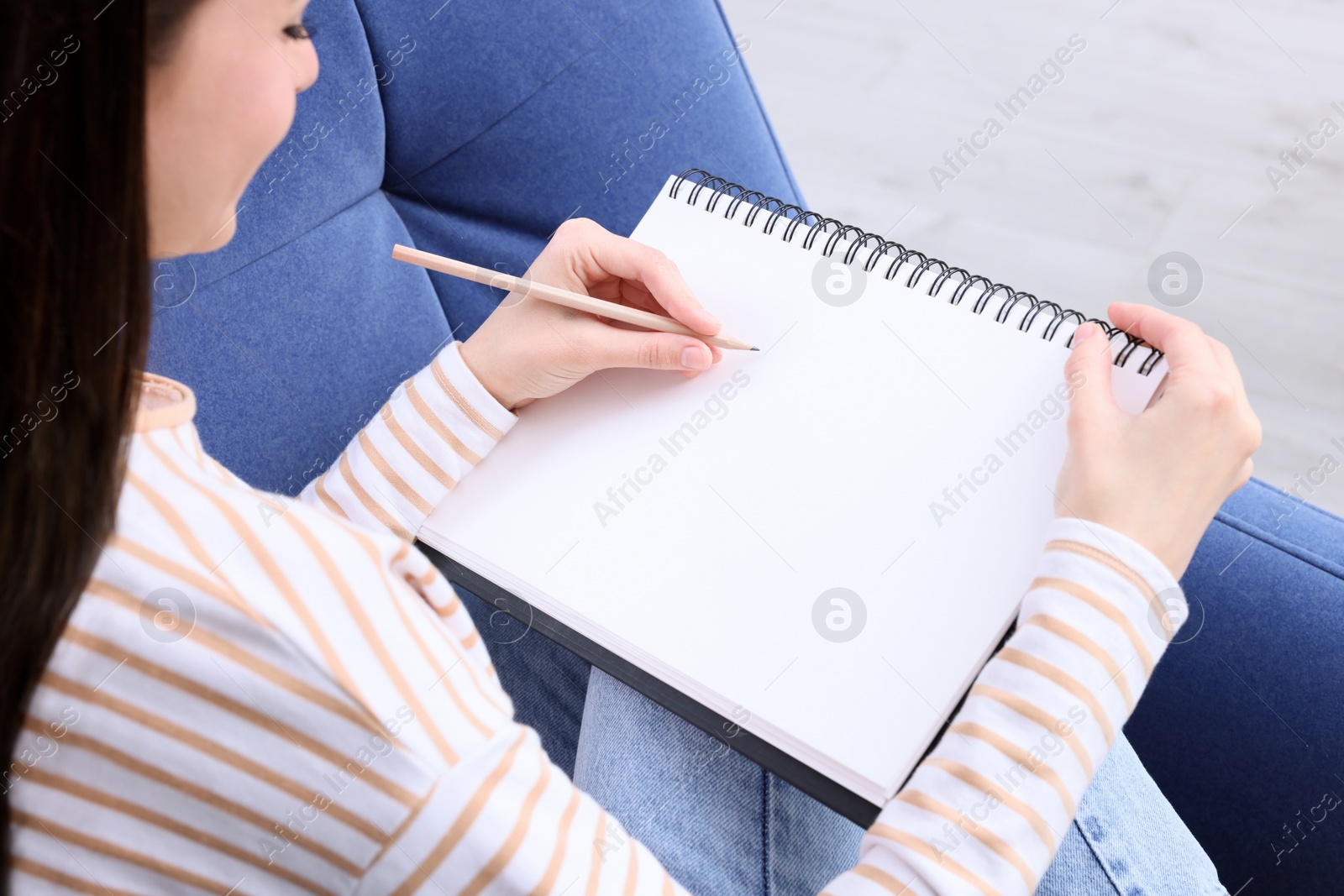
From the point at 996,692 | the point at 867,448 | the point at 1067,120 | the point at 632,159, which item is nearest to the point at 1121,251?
the point at 1067,120

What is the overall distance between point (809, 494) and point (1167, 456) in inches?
8.0

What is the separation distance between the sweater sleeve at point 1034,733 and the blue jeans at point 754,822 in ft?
0.31

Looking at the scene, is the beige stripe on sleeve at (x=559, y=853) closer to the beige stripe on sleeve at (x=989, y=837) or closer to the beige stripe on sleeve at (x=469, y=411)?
the beige stripe on sleeve at (x=989, y=837)

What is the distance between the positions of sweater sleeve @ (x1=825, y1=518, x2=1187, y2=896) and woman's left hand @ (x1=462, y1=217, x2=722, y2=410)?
0.27 meters

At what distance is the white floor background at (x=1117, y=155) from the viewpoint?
4.35 feet

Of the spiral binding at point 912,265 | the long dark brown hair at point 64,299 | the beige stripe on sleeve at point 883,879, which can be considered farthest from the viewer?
the spiral binding at point 912,265

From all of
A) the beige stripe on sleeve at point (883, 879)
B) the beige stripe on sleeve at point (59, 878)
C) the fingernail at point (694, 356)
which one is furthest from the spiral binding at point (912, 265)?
the beige stripe on sleeve at point (59, 878)

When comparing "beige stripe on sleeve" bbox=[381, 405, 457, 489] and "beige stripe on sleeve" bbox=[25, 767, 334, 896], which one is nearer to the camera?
"beige stripe on sleeve" bbox=[25, 767, 334, 896]

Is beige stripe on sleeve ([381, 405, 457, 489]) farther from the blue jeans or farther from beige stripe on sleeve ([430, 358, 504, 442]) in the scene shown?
the blue jeans

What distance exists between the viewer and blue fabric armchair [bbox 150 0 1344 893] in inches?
27.5

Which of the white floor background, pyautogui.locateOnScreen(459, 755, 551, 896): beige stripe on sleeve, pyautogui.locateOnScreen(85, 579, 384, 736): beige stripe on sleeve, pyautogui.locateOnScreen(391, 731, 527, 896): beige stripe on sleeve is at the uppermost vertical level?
pyautogui.locateOnScreen(85, 579, 384, 736): beige stripe on sleeve

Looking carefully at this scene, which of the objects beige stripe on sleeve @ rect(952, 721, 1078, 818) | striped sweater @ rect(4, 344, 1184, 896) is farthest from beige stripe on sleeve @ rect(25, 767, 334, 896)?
beige stripe on sleeve @ rect(952, 721, 1078, 818)

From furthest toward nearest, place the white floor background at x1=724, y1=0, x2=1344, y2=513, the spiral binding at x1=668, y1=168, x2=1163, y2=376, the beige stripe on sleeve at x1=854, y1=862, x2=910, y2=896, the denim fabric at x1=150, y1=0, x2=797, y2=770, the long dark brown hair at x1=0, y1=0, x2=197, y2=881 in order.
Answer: the white floor background at x1=724, y1=0, x2=1344, y2=513, the denim fabric at x1=150, y1=0, x2=797, y2=770, the spiral binding at x1=668, y1=168, x2=1163, y2=376, the beige stripe on sleeve at x1=854, y1=862, x2=910, y2=896, the long dark brown hair at x1=0, y1=0, x2=197, y2=881

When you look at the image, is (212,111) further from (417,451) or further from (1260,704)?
(1260,704)
